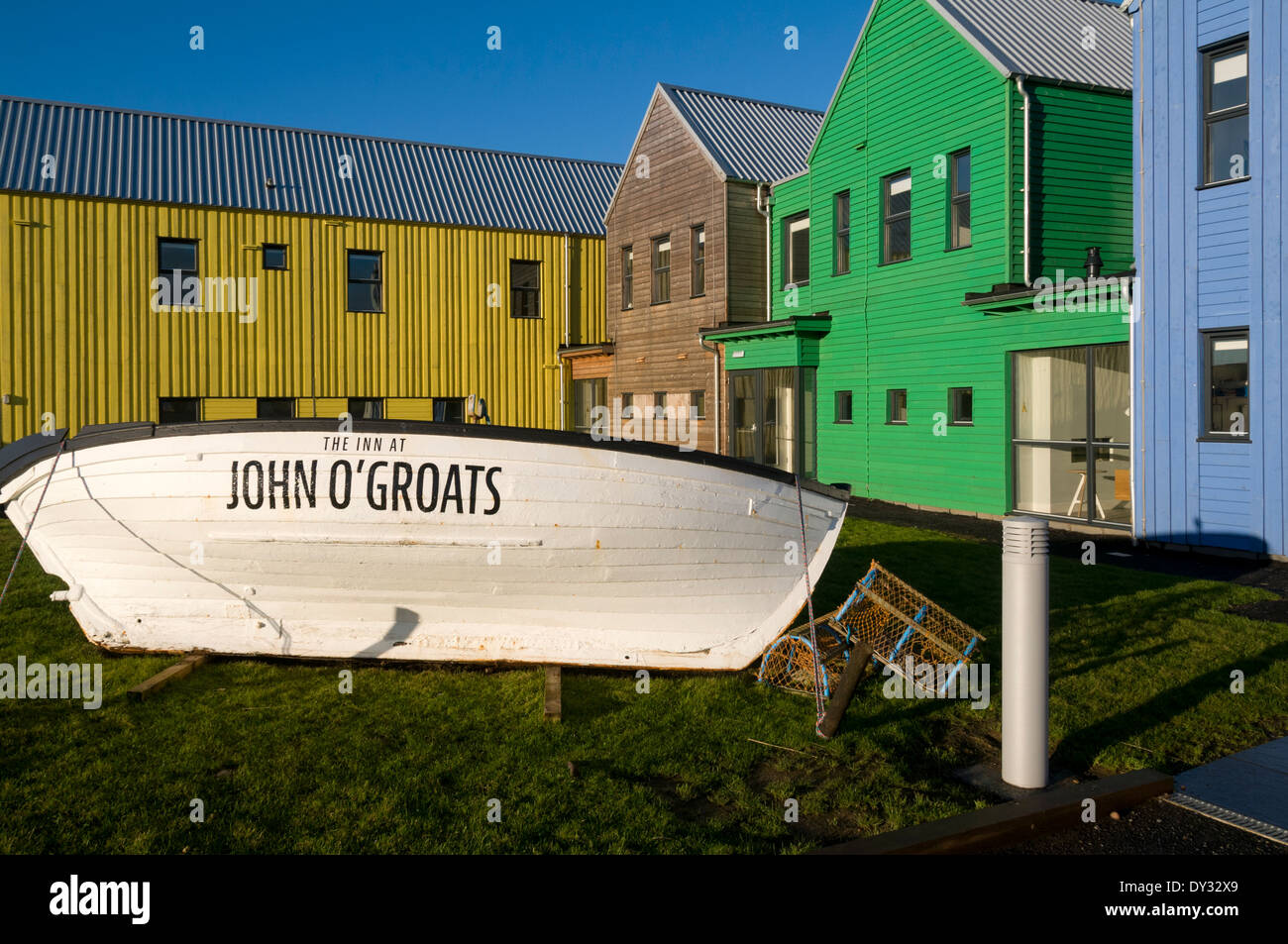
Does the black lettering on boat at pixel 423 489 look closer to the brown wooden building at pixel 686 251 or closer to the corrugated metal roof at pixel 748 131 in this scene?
the brown wooden building at pixel 686 251

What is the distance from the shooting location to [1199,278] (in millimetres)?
12172

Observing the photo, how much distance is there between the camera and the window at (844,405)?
19172 millimetres

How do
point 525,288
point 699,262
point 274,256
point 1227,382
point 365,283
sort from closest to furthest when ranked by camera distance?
point 1227,382 → point 699,262 → point 274,256 → point 365,283 → point 525,288

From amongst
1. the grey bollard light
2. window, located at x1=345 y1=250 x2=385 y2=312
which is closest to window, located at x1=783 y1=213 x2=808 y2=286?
window, located at x1=345 y1=250 x2=385 y2=312

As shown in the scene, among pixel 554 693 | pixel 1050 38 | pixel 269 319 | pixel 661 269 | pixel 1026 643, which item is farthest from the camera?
pixel 661 269

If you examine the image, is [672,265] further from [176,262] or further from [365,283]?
[176,262]

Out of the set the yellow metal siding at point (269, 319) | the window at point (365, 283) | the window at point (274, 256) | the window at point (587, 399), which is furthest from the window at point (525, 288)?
the window at point (274, 256)

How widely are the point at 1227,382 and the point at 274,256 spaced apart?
66.2 ft

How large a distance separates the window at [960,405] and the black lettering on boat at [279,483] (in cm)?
1192

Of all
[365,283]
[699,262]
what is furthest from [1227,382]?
[365,283]

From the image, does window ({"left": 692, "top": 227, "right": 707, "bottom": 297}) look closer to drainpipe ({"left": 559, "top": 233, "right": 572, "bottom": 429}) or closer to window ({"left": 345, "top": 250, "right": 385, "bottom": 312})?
drainpipe ({"left": 559, "top": 233, "right": 572, "bottom": 429})

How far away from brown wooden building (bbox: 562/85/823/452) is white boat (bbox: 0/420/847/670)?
14413 millimetres
